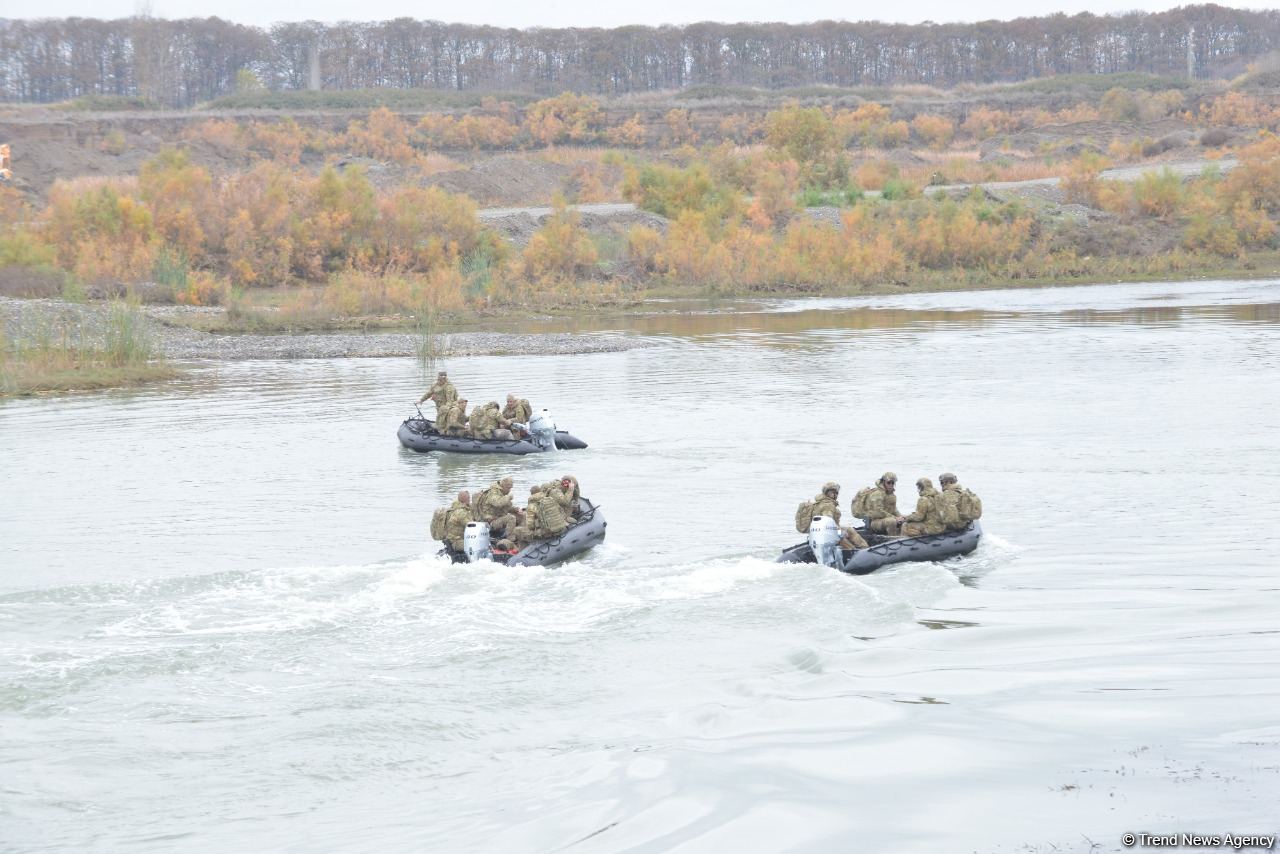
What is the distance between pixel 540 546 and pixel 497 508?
1018 millimetres

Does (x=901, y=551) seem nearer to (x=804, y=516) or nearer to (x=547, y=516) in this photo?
(x=804, y=516)

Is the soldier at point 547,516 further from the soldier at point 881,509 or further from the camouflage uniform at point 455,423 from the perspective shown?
the camouflage uniform at point 455,423

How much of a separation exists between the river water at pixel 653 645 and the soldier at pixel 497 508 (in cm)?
132

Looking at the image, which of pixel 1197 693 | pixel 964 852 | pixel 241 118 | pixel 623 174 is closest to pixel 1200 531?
pixel 1197 693

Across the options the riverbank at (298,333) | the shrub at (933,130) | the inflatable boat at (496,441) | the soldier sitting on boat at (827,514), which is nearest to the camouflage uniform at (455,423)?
the inflatable boat at (496,441)

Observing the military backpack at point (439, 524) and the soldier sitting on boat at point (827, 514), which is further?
the military backpack at point (439, 524)

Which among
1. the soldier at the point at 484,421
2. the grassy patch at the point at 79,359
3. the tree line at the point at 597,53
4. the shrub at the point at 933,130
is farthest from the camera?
the tree line at the point at 597,53

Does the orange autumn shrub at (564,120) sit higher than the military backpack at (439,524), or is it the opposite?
the orange autumn shrub at (564,120)

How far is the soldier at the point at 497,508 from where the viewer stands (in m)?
22.8

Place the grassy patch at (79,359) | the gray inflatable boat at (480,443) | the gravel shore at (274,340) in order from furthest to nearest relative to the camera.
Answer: the gravel shore at (274,340) < the grassy patch at (79,359) < the gray inflatable boat at (480,443)

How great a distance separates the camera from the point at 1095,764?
44.3 ft

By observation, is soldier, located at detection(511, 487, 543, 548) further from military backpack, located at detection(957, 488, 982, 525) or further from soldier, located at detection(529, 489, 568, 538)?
military backpack, located at detection(957, 488, 982, 525)

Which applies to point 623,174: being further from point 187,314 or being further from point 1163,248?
point 187,314

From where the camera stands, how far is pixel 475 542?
859 inches
